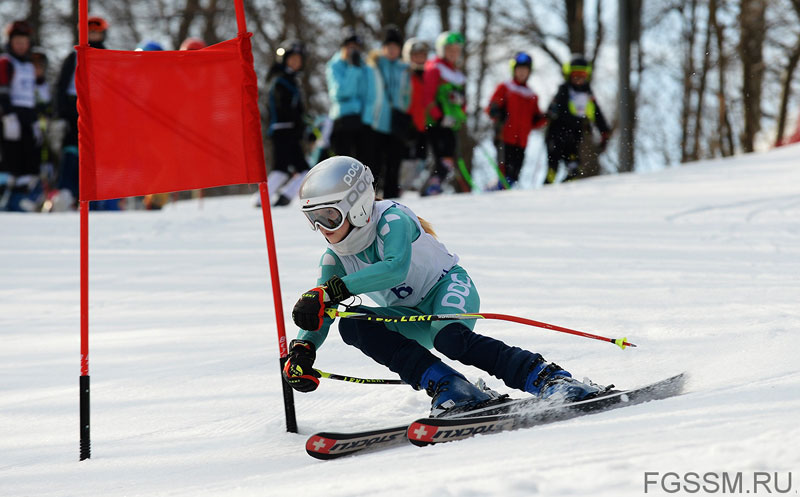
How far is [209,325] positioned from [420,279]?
2.53 m

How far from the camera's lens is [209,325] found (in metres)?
6.09

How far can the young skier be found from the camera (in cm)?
365

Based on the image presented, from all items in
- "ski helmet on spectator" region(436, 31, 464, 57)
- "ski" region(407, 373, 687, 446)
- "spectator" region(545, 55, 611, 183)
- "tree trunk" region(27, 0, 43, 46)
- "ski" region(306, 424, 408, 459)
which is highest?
"tree trunk" region(27, 0, 43, 46)

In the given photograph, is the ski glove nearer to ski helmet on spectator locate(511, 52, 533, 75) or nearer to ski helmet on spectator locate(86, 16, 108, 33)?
ski helmet on spectator locate(86, 16, 108, 33)

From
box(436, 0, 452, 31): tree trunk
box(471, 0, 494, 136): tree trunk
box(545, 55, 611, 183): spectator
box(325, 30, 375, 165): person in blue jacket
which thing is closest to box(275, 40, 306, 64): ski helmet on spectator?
box(325, 30, 375, 165): person in blue jacket

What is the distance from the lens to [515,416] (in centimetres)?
355

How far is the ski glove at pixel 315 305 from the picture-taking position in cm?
355

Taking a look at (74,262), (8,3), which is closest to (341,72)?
(74,262)

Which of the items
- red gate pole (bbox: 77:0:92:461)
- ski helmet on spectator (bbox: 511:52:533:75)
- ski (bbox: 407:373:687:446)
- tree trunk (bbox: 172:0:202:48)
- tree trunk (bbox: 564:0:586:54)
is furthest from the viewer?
tree trunk (bbox: 172:0:202:48)

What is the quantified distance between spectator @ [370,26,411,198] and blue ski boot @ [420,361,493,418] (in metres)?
7.00

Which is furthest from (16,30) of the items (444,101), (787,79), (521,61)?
(787,79)

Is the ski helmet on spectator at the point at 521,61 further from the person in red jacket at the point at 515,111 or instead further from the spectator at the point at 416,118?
the spectator at the point at 416,118

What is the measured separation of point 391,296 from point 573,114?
763 cm

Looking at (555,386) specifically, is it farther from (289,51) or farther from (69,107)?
(69,107)
